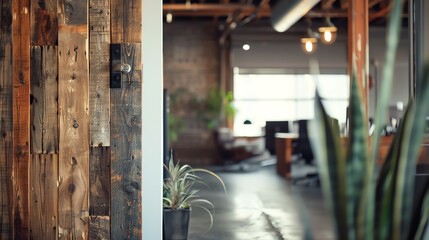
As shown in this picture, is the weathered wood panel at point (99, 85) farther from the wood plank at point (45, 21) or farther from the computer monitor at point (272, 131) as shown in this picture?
the computer monitor at point (272, 131)

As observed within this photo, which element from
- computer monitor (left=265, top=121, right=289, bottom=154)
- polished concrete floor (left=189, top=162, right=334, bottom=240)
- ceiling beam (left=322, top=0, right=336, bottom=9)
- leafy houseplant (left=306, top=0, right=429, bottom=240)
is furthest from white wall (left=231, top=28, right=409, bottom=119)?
leafy houseplant (left=306, top=0, right=429, bottom=240)

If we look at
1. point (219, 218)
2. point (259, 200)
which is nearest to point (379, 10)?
point (259, 200)

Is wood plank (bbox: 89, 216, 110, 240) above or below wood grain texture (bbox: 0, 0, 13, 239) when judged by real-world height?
below

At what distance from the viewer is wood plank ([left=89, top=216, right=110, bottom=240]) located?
3.34 meters

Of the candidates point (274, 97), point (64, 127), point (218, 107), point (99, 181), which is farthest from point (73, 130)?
point (274, 97)

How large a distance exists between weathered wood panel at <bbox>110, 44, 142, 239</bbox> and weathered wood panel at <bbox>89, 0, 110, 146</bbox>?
1.5 inches

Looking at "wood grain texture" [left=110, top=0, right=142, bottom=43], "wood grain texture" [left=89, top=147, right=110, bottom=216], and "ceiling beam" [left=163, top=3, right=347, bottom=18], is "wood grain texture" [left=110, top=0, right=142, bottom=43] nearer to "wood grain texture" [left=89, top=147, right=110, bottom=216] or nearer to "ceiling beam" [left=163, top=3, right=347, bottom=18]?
"wood grain texture" [left=89, top=147, right=110, bottom=216]

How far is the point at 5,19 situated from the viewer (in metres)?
3.34

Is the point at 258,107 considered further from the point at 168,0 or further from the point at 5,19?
the point at 5,19

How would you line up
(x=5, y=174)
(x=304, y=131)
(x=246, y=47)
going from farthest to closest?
1. (x=246, y=47)
2. (x=304, y=131)
3. (x=5, y=174)

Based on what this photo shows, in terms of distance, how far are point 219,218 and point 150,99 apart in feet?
8.54

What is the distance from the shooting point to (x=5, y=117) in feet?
11.0

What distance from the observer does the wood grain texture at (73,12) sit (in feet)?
11.0

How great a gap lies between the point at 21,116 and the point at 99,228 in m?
0.72
